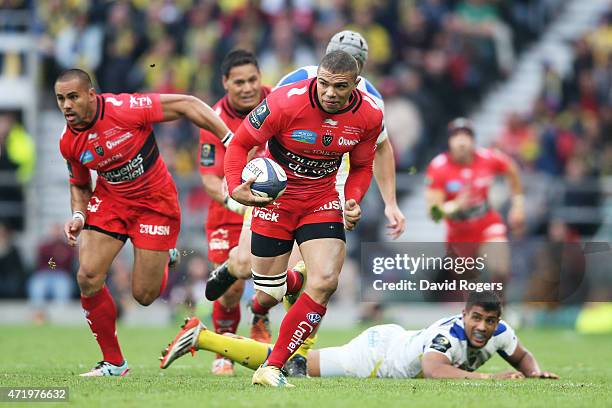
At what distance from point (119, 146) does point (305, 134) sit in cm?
187

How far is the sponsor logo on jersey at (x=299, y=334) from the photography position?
8711mm

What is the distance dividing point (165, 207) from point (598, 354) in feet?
18.9

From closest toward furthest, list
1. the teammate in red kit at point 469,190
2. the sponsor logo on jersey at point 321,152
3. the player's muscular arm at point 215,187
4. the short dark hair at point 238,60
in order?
the sponsor logo on jersey at point 321,152 < the player's muscular arm at point 215,187 < the short dark hair at point 238,60 < the teammate in red kit at point 469,190

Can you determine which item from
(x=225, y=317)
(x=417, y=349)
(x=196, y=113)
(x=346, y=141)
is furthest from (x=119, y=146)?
(x=417, y=349)

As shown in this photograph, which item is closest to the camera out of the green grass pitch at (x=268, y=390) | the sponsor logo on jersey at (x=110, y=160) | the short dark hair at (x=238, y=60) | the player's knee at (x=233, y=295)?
the green grass pitch at (x=268, y=390)

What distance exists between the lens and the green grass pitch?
25.7 feet

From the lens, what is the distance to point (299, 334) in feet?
28.7

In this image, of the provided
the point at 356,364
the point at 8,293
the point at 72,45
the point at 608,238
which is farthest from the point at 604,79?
the point at 356,364

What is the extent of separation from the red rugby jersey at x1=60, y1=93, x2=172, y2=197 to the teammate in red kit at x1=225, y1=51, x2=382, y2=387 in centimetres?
125

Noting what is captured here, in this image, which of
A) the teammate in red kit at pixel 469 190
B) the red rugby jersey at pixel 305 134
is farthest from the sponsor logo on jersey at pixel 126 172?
the teammate in red kit at pixel 469 190

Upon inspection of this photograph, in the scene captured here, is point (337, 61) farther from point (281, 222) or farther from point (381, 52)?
point (381, 52)

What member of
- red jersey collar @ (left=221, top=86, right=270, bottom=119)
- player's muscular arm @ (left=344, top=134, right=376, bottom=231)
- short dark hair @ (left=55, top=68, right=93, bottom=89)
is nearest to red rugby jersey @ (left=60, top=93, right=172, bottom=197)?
short dark hair @ (left=55, top=68, right=93, bottom=89)

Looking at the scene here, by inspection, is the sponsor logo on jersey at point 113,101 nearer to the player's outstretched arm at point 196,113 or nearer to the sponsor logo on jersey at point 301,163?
the player's outstretched arm at point 196,113

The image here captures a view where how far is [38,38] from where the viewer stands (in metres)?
23.2
